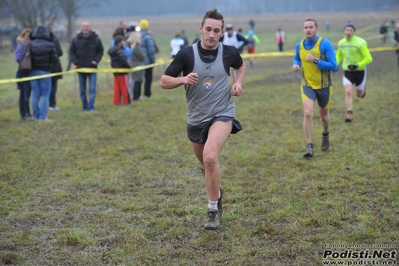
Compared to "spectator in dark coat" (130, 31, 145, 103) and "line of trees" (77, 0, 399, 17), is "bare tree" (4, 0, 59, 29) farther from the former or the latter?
"line of trees" (77, 0, 399, 17)

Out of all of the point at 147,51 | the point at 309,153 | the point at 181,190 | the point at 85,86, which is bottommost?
the point at 181,190

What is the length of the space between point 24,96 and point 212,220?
872 cm

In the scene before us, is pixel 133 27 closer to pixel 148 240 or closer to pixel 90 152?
pixel 90 152

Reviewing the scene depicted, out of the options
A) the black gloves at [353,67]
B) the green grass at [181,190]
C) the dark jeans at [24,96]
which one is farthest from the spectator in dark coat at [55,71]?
the black gloves at [353,67]

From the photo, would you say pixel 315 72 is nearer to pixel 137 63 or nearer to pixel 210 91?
pixel 210 91

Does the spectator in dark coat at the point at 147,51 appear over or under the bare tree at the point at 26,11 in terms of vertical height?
under

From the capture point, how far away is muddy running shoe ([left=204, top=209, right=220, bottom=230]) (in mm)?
5941

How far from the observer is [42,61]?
13.0 meters

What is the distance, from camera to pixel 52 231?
6.06 metres

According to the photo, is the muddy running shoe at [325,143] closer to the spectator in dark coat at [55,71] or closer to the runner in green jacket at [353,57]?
the runner in green jacket at [353,57]

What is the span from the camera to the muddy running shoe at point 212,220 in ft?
19.5

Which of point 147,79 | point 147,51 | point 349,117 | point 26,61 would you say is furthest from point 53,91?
point 349,117

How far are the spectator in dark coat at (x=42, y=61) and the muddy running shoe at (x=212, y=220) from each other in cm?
802

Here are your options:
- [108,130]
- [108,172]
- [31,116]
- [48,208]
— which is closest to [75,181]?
[108,172]
